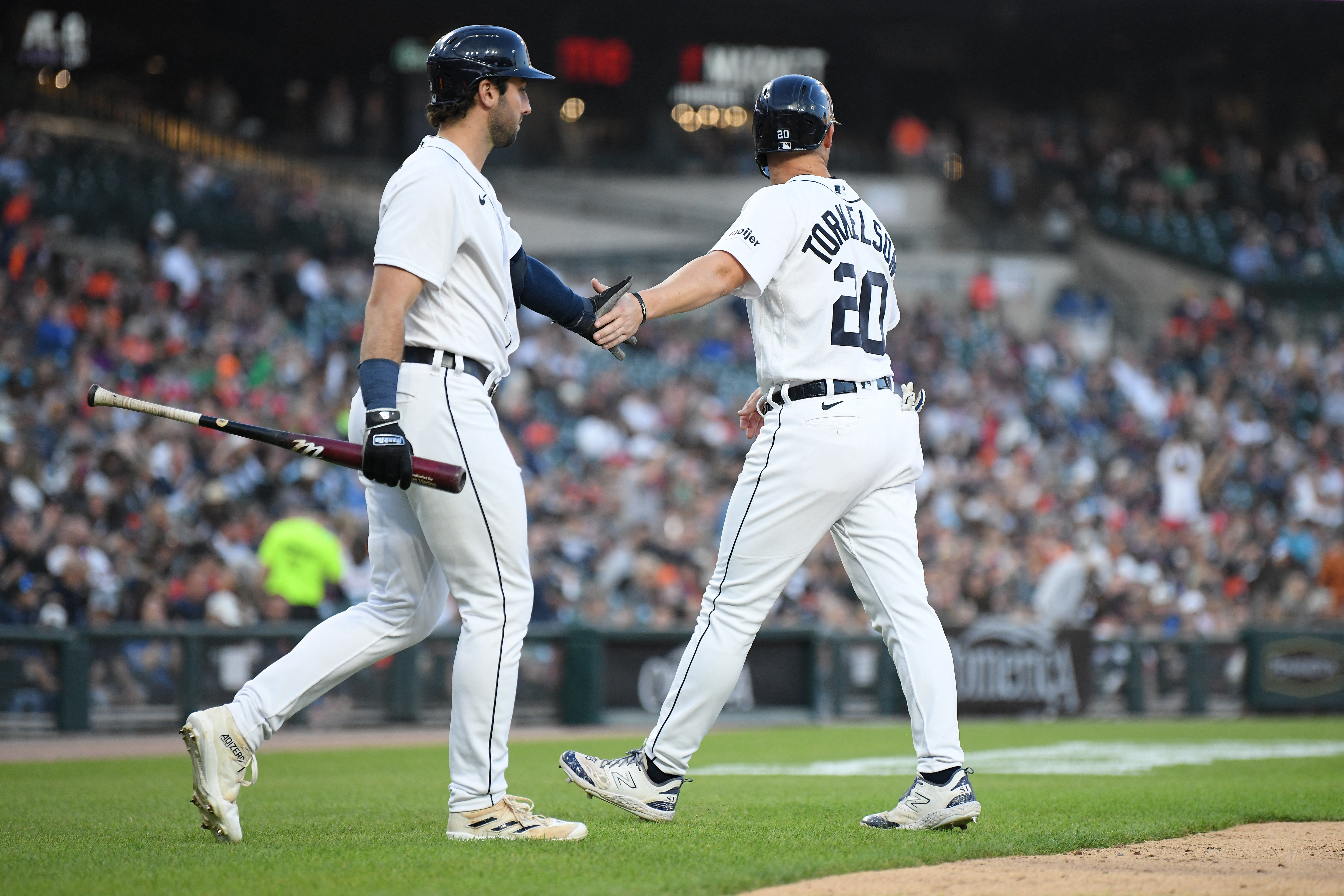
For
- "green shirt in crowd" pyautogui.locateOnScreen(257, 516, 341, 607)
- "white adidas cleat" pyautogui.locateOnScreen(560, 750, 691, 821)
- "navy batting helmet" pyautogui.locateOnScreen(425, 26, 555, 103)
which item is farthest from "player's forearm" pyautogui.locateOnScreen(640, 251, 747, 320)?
"green shirt in crowd" pyautogui.locateOnScreen(257, 516, 341, 607)

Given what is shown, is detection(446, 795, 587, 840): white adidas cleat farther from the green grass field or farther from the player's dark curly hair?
the player's dark curly hair

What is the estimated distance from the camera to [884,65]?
28062 mm

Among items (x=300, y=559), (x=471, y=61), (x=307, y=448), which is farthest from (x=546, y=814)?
(x=300, y=559)

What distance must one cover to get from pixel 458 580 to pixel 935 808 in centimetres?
162

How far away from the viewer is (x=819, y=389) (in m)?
4.66

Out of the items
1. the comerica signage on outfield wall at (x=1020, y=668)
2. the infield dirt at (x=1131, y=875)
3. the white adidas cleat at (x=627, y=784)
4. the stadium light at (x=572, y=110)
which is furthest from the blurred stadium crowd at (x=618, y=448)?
the infield dirt at (x=1131, y=875)

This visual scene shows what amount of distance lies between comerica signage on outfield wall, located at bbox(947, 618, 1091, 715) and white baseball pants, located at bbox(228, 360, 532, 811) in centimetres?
882

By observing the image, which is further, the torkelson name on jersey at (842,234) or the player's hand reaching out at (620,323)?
the torkelson name on jersey at (842,234)

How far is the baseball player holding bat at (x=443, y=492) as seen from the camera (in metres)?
4.15

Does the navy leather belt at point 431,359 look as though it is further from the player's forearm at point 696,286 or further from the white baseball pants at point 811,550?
the white baseball pants at point 811,550

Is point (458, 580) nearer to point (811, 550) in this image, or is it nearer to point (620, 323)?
point (620, 323)

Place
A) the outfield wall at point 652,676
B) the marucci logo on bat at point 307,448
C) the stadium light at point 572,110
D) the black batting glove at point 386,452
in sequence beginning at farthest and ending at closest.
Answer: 1. the stadium light at point 572,110
2. the outfield wall at point 652,676
3. the marucci logo on bat at point 307,448
4. the black batting glove at point 386,452

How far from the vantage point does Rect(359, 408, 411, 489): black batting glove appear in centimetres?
394

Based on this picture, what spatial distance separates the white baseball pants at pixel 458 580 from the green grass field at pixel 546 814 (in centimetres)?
31
